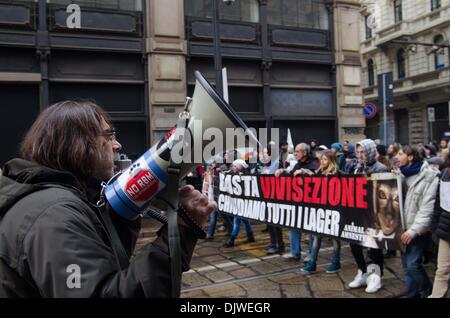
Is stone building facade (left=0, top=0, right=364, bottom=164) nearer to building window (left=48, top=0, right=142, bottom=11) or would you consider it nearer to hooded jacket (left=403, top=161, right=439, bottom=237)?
building window (left=48, top=0, right=142, bottom=11)

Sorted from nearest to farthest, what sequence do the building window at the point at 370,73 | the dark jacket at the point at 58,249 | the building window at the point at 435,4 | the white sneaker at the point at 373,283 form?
the dark jacket at the point at 58,249 → the white sneaker at the point at 373,283 → the building window at the point at 435,4 → the building window at the point at 370,73

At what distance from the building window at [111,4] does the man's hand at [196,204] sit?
41.1 feet

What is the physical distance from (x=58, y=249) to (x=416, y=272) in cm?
434

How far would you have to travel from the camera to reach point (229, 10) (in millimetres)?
14383

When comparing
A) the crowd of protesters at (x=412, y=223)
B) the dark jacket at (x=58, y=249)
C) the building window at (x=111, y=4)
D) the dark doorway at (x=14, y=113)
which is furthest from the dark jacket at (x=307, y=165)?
the building window at (x=111, y=4)

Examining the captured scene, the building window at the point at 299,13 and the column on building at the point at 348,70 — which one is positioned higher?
the building window at the point at 299,13

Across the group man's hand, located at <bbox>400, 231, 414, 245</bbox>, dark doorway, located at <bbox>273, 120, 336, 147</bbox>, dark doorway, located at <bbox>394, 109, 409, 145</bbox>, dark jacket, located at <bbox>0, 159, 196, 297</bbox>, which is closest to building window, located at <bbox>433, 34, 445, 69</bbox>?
dark doorway, located at <bbox>394, 109, 409, 145</bbox>

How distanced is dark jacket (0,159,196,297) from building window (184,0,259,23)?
13363 mm

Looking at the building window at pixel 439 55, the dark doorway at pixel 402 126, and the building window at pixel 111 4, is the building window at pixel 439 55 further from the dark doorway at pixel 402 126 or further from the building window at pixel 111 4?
the building window at pixel 111 4

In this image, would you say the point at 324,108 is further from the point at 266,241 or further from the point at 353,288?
the point at 353,288

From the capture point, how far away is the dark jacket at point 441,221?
4156 millimetres

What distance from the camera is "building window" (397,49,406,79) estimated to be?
29641mm

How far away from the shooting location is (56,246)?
1151mm

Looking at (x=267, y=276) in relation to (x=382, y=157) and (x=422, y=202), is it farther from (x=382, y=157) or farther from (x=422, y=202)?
(x=382, y=157)
